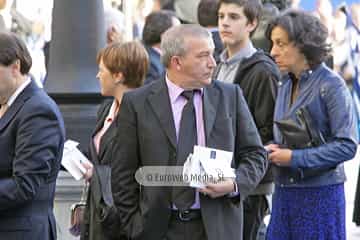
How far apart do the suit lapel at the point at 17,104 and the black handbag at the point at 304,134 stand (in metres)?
1.54

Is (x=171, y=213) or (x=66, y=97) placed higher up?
(x=171, y=213)

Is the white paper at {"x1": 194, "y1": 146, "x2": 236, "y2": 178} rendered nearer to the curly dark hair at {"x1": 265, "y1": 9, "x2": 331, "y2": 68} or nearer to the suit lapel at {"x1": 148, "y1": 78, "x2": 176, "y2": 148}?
the suit lapel at {"x1": 148, "y1": 78, "x2": 176, "y2": 148}

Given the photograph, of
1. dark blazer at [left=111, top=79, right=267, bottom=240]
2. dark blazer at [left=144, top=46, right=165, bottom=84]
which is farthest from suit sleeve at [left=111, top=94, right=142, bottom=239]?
dark blazer at [left=144, top=46, right=165, bottom=84]

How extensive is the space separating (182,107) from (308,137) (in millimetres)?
1088

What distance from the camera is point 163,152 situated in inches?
196

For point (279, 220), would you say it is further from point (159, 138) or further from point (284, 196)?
point (159, 138)

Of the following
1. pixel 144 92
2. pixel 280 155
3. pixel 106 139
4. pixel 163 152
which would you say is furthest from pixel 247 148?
pixel 106 139

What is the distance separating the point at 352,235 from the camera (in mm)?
9336

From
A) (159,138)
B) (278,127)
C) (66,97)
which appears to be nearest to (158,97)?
(159,138)

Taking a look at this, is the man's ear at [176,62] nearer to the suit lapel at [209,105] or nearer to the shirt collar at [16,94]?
the suit lapel at [209,105]

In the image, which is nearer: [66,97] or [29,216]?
[29,216]

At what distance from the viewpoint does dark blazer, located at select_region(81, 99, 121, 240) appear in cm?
529

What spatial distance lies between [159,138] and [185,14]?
5846 mm

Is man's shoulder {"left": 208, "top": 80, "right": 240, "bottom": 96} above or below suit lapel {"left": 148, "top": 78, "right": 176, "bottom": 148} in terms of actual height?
above
